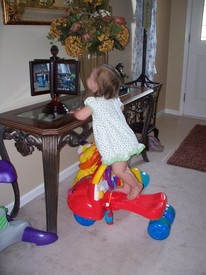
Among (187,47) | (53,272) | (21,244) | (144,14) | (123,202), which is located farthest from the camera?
(187,47)

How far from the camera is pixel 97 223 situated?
7.09 feet

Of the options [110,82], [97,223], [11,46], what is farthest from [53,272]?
[11,46]

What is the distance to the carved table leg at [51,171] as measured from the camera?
172 cm

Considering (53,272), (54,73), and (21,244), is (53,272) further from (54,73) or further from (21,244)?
(54,73)

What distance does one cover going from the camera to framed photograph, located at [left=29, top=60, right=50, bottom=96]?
6.43 feet

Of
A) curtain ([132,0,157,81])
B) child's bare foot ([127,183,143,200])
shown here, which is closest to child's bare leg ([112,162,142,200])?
child's bare foot ([127,183,143,200])

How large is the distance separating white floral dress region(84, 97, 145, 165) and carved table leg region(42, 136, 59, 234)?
30 cm

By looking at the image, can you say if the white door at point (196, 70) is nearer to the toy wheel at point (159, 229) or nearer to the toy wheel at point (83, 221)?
the toy wheel at point (159, 229)

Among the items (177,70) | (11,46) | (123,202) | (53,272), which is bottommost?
(53,272)

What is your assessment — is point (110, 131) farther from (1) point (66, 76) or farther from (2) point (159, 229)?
(2) point (159, 229)

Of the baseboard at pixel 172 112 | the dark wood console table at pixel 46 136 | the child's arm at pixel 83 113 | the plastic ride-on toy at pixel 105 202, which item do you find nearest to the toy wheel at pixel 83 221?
the plastic ride-on toy at pixel 105 202

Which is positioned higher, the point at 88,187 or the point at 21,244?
the point at 88,187

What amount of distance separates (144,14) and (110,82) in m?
1.78

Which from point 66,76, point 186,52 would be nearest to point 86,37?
point 66,76
